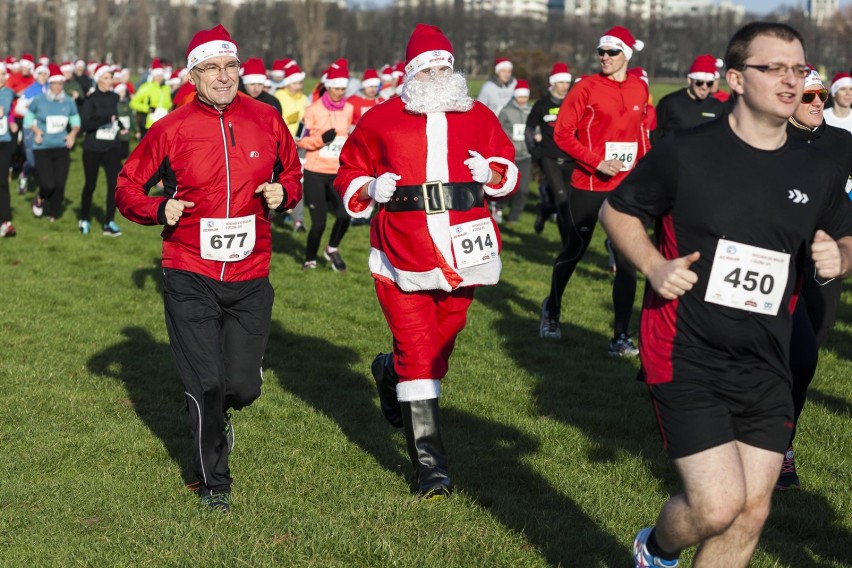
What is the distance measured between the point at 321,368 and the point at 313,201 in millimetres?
4836

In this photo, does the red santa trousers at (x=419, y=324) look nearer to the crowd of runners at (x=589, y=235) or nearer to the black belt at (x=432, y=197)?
the crowd of runners at (x=589, y=235)

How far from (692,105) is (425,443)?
817 centimetres

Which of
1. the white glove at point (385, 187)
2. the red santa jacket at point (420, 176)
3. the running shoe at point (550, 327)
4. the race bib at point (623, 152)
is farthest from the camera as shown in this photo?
the running shoe at point (550, 327)

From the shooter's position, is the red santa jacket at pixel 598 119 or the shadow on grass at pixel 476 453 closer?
the shadow on grass at pixel 476 453

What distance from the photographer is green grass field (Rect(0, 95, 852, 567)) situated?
5.51 m

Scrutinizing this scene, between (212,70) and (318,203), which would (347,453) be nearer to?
(212,70)

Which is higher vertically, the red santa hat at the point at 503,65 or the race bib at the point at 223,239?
the race bib at the point at 223,239

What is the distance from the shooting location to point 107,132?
1600 centimetres

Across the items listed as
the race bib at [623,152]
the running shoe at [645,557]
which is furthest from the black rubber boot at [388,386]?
the race bib at [623,152]

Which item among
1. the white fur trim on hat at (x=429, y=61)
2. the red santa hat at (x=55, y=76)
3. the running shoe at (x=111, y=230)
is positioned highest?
the white fur trim on hat at (x=429, y=61)

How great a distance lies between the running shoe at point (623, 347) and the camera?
32.3ft

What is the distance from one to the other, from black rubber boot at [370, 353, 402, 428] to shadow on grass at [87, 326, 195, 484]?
3.71 ft

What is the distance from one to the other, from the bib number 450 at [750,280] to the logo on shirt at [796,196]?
10.5 inches

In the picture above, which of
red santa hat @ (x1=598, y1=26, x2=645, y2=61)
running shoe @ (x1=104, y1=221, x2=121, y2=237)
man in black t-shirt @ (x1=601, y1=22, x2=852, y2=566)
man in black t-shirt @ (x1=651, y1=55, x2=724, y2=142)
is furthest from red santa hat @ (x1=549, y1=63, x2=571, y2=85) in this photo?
man in black t-shirt @ (x1=601, y1=22, x2=852, y2=566)
